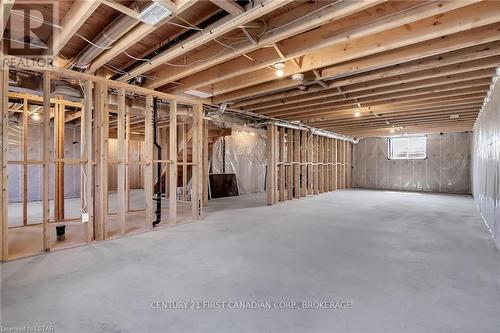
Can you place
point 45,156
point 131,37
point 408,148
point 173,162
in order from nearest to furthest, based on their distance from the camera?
1. point 131,37
2. point 45,156
3. point 173,162
4. point 408,148

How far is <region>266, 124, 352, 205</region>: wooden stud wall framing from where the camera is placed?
23.0ft

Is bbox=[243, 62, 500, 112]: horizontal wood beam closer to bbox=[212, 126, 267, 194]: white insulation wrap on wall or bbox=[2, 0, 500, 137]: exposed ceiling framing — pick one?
bbox=[2, 0, 500, 137]: exposed ceiling framing

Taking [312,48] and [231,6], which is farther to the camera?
[312,48]

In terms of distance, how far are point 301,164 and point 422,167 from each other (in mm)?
5500

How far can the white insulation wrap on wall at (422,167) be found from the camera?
9.60m

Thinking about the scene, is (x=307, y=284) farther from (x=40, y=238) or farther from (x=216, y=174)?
(x=216, y=174)

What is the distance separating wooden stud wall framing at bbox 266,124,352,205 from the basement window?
6.53ft

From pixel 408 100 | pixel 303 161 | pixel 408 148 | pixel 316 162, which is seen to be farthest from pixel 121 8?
pixel 408 148

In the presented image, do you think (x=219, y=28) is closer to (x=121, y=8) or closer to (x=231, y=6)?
(x=231, y=6)

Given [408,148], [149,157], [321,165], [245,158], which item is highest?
[408,148]

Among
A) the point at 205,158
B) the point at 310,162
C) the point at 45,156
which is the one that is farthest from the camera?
the point at 310,162

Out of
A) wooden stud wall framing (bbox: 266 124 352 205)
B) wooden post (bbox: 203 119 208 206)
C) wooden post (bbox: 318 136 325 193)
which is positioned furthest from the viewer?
wooden post (bbox: 318 136 325 193)

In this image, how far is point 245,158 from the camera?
31.2 feet

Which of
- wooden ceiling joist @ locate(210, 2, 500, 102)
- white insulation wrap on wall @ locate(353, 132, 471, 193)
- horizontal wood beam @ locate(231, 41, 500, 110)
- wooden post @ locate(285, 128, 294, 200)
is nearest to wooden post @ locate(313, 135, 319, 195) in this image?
wooden post @ locate(285, 128, 294, 200)
